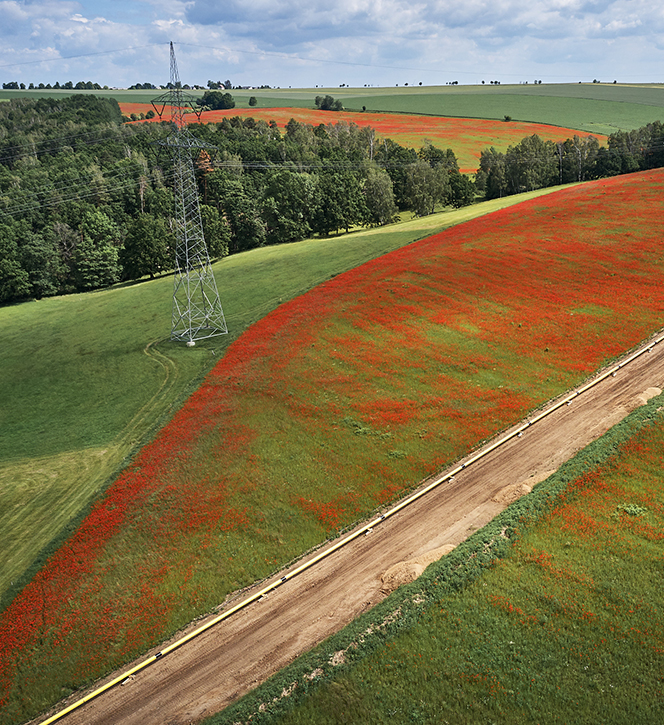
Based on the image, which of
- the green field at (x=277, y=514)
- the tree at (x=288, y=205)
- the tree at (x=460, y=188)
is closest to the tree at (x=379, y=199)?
the tree at (x=288, y=205)

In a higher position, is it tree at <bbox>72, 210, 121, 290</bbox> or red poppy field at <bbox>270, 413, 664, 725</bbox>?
tree at <bbox>72, 210, 121, 290</bbox>

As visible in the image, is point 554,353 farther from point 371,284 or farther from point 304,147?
point 304,147

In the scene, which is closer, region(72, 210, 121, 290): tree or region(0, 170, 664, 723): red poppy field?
region(0, 170, 664, 723): red poppy field

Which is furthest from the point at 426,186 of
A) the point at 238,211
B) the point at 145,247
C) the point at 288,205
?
the point at 145,247

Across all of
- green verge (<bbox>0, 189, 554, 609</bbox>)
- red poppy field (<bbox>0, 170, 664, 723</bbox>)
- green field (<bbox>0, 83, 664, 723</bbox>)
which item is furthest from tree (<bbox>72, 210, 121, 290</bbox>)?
red poppy field (<bbox>0, 170, 664, 723</bbox>)

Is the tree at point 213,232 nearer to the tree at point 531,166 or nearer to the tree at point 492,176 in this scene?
the tree at point 492,176

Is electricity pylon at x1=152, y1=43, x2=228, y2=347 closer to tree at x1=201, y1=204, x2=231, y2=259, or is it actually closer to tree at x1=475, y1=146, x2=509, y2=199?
tree at x1=201, y1=204, x2=231, y2=259

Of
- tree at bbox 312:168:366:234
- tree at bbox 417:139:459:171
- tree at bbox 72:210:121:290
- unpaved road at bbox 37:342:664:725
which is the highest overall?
tree at bbox 417:139:459:171
